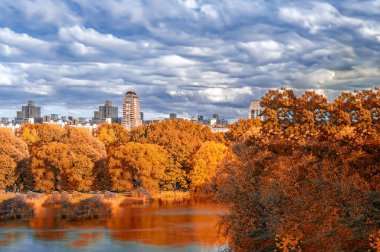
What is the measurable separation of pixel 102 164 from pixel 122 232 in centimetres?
2959

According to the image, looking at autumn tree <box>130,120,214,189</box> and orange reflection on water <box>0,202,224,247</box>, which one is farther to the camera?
autumn tree <box>130,120,214,189</box>

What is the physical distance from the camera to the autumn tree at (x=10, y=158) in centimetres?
7362

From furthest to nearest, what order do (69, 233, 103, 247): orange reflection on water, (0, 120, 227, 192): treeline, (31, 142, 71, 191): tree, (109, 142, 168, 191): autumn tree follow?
(109, 142, 168, 191): autumn tree → (0, 120, 227, 192): treeline → (31, 142, 71, 191): tree → (69, 233, 103, 247): orange reflection on water

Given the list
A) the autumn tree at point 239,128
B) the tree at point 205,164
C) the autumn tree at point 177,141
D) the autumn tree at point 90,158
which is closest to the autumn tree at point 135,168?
the autumn tree at point 90,158

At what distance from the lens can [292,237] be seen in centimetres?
2875

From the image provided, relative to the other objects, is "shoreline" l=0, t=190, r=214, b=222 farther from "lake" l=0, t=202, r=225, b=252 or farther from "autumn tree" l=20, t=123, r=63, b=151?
"autumn tree" l=20, t=123, r=63, b=151

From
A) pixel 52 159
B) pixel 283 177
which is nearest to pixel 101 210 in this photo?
pixel 52 159

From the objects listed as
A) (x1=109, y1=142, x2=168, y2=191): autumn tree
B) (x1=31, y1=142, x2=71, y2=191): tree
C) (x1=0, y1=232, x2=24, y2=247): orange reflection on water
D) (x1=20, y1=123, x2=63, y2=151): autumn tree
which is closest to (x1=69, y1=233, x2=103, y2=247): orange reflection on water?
(x1=0, y1=232, x2=24, y2=247): orange reflection on water

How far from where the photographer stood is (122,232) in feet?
157

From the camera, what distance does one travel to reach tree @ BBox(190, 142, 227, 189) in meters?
80.1

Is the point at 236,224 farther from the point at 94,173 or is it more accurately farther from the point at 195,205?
the point at 94,173

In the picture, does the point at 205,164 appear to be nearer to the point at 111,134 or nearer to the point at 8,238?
the point at 111,134

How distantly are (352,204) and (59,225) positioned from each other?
3149cm

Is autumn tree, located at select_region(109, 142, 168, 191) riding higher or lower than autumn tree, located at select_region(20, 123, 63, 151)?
lower
